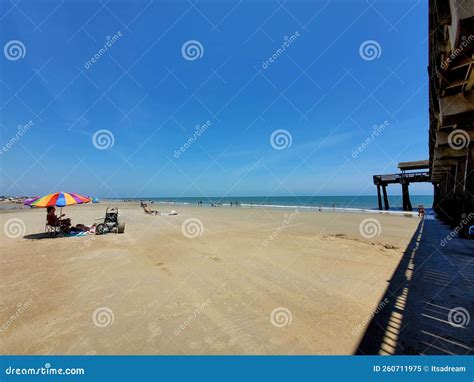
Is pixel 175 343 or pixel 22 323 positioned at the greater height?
pixel 22 323

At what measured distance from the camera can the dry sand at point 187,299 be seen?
10.5 feet

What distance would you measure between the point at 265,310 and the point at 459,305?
12.3ft

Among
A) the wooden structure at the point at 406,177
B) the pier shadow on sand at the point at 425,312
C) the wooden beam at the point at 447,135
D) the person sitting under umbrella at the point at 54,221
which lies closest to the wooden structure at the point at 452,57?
the wooden beam at the point at 447,135

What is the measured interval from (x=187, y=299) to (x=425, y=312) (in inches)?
174

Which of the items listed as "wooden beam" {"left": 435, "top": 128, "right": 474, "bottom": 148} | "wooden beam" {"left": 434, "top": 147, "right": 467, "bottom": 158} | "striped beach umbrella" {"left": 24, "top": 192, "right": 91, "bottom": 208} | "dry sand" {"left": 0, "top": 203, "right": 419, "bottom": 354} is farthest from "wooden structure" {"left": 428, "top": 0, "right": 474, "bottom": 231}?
"striped beach umbrella" {"left": 24, "top": 192, "right": 91, "bottom": 208}

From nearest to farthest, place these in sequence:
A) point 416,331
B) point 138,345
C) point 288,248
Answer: point 138,345 → point 416,331 → point 288,248

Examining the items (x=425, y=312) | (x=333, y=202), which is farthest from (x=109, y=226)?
(x=333, y=202)

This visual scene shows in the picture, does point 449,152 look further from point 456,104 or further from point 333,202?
point 333,202

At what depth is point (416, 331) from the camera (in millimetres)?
3432

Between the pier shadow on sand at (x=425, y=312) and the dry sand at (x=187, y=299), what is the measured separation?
0.83 feet

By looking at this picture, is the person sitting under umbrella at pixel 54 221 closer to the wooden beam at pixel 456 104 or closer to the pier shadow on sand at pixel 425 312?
the pier shadow on sand at pixel 425 312

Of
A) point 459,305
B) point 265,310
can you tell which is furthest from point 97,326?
point 459,305

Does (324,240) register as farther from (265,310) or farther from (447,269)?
(265,310)

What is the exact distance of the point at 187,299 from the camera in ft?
15.0
